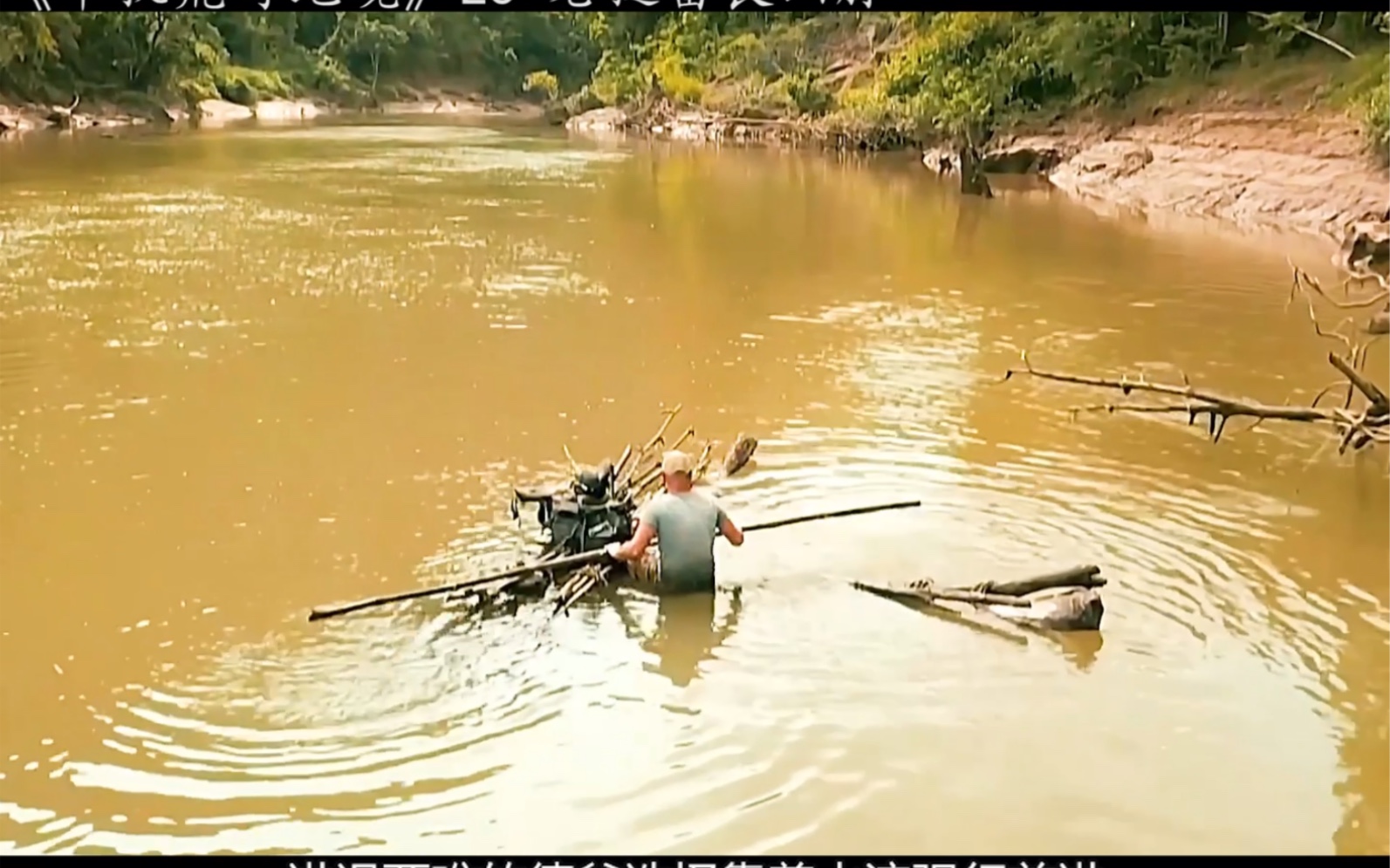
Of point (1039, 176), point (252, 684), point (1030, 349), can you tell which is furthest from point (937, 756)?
point (1039, 176)

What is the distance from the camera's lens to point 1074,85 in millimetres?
35625

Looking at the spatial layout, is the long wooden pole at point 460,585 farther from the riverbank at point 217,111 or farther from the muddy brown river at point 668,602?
the riverbank at point 217,111

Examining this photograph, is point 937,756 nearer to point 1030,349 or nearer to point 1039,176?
point 1030,349

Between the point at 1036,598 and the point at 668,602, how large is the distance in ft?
6.32

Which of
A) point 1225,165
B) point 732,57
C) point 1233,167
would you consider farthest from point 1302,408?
point 732,57

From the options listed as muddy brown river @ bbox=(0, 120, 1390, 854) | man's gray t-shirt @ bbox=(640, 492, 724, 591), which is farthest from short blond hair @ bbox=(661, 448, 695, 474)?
muddy brown river @ bbox=(0, 120, 1390, 854)

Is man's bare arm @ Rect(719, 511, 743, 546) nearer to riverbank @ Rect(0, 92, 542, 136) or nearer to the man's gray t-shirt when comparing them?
the man's gray t-shirt

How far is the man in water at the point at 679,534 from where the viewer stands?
24.2 feet

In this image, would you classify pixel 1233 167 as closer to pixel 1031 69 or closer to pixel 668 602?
pixel 1031 69

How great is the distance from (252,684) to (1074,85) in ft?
107

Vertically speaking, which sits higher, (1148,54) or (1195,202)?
(1148,54)

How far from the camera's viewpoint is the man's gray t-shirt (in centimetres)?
739

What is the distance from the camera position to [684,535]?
Answer: 24.4 ft

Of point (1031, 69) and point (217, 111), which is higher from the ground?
point (1031, 69)
